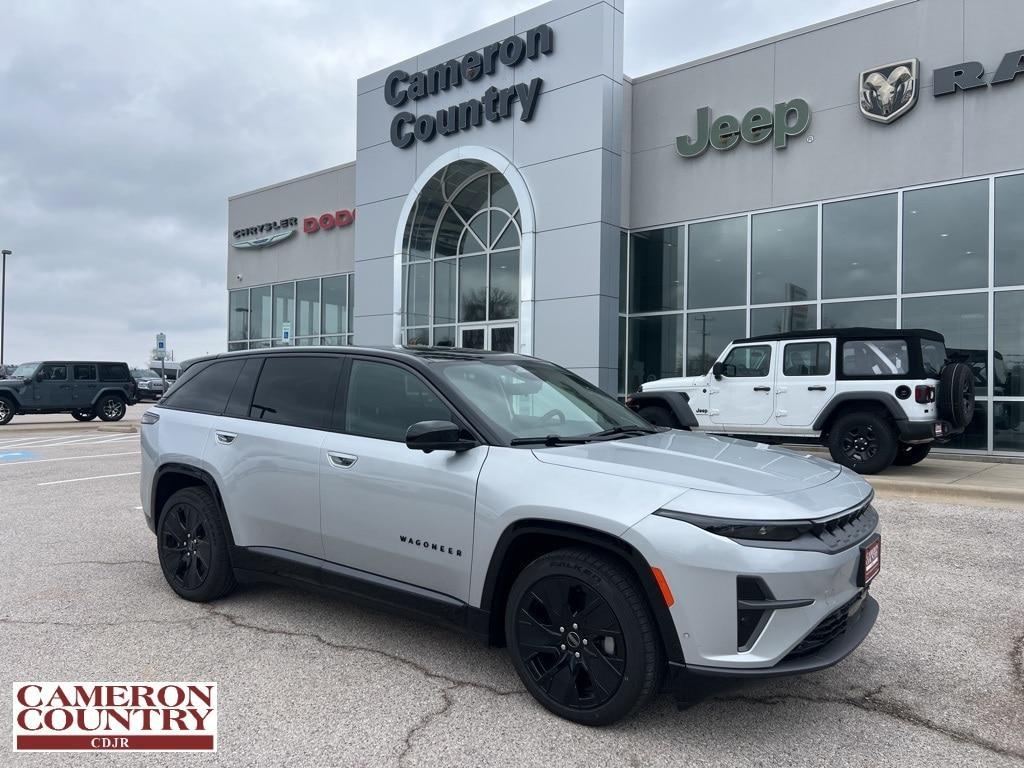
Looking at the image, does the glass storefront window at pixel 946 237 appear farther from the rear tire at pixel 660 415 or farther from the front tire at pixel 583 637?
the front tire at pixel 583 637

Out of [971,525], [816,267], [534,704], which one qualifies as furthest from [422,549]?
[816,267]

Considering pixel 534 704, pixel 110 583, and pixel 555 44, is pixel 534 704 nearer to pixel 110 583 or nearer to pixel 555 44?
pixel 110 583

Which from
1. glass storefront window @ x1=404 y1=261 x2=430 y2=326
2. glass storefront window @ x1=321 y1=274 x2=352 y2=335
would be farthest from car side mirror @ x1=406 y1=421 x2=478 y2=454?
glass storefront window @ x1=321 y1=274 x2=352 y2=335

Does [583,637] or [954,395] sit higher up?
[954,395]

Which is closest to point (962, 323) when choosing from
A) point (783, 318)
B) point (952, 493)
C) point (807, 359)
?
point (783, 318)

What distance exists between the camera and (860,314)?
1391 cm

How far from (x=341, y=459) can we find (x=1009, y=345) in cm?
1249

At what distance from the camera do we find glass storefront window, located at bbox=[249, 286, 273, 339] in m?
25.5

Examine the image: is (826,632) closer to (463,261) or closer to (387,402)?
(387,402)

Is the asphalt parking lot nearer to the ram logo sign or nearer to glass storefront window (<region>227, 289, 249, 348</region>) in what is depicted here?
the ram logo sign

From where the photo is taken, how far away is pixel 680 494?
300 centimetres

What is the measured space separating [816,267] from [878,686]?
12114mm

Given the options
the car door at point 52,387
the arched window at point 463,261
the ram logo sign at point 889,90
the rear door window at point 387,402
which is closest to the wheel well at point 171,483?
the rear door window at point 387,402

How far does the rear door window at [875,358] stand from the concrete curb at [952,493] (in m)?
1.54
